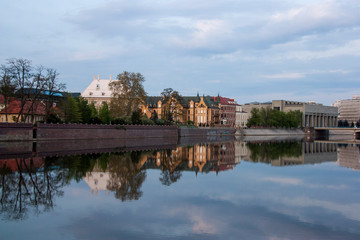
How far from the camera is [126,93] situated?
90938mm

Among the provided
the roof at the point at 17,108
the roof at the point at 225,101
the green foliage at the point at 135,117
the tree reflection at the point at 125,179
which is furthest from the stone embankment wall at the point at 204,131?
the tree reflection at the point at 125,179

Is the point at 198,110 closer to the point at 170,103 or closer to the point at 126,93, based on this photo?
the point at 170,103

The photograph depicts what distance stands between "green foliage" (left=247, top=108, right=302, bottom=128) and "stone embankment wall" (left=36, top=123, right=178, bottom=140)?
57.8m

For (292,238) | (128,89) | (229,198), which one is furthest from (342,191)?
(128,89)

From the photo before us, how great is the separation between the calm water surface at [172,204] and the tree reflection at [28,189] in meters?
0.04

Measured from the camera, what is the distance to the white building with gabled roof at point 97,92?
13362 cm

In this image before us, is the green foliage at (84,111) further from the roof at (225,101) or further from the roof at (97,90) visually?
the roof at (225,101)

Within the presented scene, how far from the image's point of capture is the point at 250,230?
15.4m

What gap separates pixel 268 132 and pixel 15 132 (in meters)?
109

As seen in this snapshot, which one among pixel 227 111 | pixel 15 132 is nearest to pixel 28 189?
pixel 15 132

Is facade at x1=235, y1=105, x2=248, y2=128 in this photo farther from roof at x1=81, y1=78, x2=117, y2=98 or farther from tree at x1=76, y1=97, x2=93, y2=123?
tree at x1=76, y1=97, x2=93, y2=123

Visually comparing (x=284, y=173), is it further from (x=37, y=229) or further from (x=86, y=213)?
(x=37, y=229)

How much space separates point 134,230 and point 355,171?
2776 cm

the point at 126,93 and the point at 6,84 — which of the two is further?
the point at 126,93
